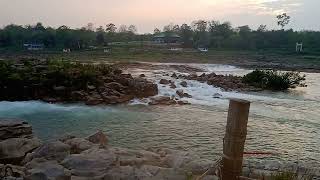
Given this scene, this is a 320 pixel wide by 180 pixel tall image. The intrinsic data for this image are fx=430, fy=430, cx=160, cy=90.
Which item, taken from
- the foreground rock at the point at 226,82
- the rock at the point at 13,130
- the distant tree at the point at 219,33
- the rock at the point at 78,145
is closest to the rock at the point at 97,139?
the rock at the point at 78,145

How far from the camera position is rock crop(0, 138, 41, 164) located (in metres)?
10.3

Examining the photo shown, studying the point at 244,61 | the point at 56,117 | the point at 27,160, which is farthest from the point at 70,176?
the point at 244,61

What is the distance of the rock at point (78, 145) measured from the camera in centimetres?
1030

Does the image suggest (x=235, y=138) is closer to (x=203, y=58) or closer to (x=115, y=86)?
(x=115, y=86)

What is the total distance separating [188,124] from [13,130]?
750 centimetres

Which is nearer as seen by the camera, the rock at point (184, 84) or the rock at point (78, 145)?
the rock at point (78, 145)

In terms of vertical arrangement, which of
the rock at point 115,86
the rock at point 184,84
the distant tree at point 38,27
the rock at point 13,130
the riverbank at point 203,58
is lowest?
the riverbank at point 203,58

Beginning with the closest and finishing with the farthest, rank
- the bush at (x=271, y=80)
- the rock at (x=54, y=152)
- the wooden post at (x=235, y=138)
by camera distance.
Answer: the wooden post at (x=235, y=138) < the rock at (x=54, y=152) < the bush at (x=271, y=80)

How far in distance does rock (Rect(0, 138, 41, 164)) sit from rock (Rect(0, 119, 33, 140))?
1286 mm

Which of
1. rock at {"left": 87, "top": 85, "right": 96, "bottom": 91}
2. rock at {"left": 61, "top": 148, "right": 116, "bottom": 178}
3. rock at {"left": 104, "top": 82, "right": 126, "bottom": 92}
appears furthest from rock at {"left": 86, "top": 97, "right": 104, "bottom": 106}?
rock at {"left": 61, "top": 148, "right": 116, "bottom": 178}

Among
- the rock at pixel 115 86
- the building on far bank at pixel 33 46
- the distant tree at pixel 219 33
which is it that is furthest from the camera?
the distant tree at pixel 219 33

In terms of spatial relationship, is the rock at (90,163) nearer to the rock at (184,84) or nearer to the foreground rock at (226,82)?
the rock at (184,84)

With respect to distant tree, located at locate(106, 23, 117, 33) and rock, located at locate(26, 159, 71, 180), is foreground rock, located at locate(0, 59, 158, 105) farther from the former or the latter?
distant tree, located at locate(106, 23, 117, 33)

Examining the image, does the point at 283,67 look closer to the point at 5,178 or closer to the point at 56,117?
the point at 56,117
